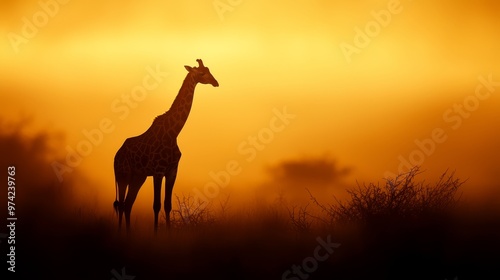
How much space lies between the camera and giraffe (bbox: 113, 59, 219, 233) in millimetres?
12898

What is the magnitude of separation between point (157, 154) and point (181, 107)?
0.95m

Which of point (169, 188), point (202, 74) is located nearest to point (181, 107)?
point (202, 74)

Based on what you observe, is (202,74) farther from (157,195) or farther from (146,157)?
(157,195)

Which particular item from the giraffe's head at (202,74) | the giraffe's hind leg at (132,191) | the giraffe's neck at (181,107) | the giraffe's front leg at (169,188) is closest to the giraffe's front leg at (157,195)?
the giraffe's front leg at (169,188)

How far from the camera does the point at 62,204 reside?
14.0m

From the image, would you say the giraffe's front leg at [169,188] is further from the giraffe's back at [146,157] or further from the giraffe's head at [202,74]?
the giraffe's head at [202,74]

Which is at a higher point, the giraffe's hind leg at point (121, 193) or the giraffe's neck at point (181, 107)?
the giraffe's neck at point (181, 107)

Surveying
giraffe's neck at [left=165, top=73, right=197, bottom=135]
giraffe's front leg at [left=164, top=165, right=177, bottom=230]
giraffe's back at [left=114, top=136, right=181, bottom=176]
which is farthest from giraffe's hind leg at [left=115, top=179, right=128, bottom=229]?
giraffe's neck at [left=165, top=73, right=197, bottom=135]

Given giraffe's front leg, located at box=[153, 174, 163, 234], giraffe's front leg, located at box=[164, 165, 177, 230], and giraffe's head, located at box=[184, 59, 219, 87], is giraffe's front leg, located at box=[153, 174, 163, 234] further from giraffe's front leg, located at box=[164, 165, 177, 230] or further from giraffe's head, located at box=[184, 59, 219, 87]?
giraffe's head, located at box=[184, 59, 219, 87]

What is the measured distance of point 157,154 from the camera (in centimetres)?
1291

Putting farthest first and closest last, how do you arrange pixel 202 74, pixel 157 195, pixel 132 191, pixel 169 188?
pixel 202 74 < pixel 132 191 < pixel 169 188 < pixel 157 195

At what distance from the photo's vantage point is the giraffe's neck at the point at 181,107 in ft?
43.4

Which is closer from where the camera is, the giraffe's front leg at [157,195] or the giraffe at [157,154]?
the giraffe's front leg at [157,195]

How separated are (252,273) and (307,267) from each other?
722 millimetres
